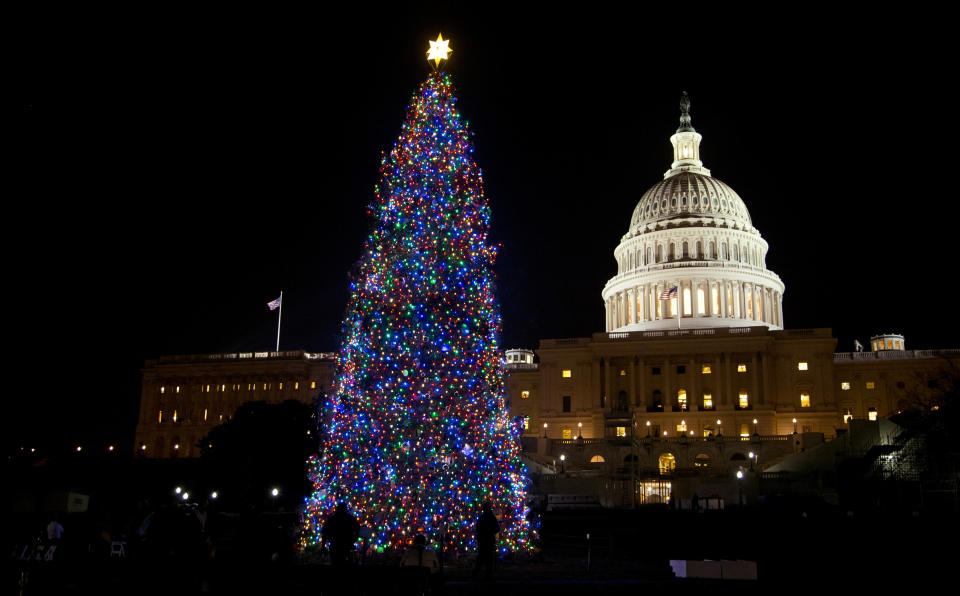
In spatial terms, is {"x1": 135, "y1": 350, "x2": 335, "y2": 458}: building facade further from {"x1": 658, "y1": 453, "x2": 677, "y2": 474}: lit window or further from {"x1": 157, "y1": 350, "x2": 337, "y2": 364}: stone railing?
{"x1": 658, "y1": 453, "x2": 677, "y2": 474}: lit window

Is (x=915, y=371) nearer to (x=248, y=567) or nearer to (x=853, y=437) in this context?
(x=853, y=437)

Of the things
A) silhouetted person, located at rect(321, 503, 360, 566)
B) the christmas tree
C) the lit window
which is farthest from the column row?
silhouetted person, located at rect(321, 503, 360, 566)

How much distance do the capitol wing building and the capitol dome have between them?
0.16 m

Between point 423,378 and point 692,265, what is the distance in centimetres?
8776

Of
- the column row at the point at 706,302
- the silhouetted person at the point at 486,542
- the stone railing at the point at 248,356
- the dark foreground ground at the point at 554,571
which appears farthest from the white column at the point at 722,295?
the silhouetted person at the point at 486,542

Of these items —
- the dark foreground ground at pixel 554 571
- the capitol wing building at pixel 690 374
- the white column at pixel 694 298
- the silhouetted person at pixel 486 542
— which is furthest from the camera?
the white column at pixel 694 298

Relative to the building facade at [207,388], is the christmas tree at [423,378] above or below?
below

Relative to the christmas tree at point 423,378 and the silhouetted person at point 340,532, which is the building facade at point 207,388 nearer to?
the christmas tree at point 423,378

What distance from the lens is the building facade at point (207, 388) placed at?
108 metres

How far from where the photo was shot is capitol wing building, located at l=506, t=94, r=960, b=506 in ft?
233

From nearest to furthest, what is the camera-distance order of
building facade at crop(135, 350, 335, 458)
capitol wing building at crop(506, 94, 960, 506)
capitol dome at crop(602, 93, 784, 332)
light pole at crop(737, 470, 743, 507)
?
light pole at crop(737, 470, 743, 507) → capitol wing building at crop(506, 94, 960, 506) → capitol dome at crop(602, 93, 784, 332) → building facade at crop(135, 350, 335, 458)

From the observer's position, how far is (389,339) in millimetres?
24641

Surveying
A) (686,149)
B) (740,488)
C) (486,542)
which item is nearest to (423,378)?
(486,542)

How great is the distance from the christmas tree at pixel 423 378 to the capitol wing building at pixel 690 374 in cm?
2889
